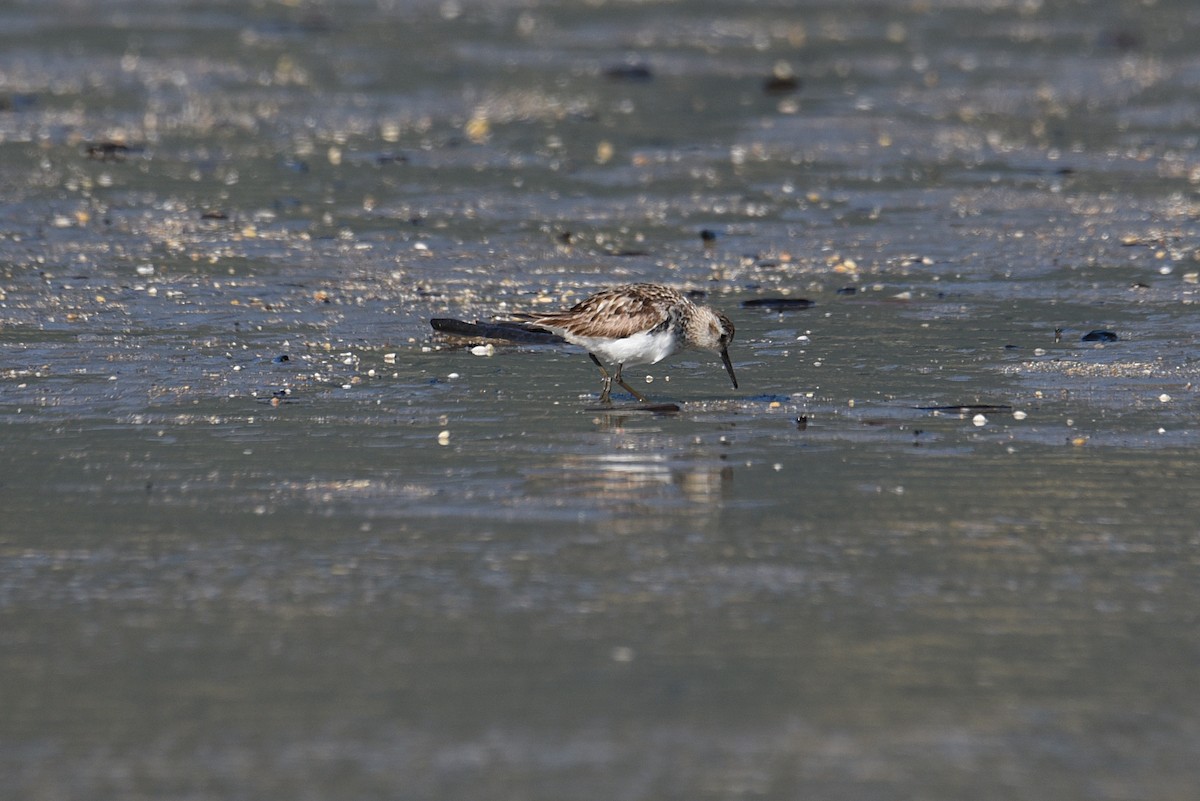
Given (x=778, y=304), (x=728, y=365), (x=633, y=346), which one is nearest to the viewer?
(x=633, y=346)

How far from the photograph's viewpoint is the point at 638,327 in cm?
987

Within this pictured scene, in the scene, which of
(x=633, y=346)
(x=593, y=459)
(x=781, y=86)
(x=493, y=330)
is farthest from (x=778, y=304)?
(x=781, y=86)

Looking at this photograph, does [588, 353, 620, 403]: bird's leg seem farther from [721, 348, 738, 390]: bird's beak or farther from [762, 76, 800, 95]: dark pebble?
[762, 76, 800, 95]: dark pebble

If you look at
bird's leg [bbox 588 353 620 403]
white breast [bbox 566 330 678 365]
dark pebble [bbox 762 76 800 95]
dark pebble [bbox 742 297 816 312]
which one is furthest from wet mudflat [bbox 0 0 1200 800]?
dark pebble [bbox 762 76 800 95]

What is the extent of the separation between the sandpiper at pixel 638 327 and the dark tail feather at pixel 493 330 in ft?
2.97

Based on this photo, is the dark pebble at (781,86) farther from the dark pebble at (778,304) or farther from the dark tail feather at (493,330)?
the dark tail feather at (493,330)

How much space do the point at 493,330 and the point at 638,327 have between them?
5.17ft

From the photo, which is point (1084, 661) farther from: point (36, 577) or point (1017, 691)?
point (36, 577)

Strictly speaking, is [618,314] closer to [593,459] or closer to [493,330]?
[493,330]

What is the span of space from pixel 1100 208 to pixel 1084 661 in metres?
10.4

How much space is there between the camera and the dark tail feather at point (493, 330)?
11.2 m

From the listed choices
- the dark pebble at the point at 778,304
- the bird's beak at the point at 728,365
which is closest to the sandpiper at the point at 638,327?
the bird's beak at the point at 728,365

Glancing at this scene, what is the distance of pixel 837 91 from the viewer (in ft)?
71.7

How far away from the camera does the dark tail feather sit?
11.2 m
